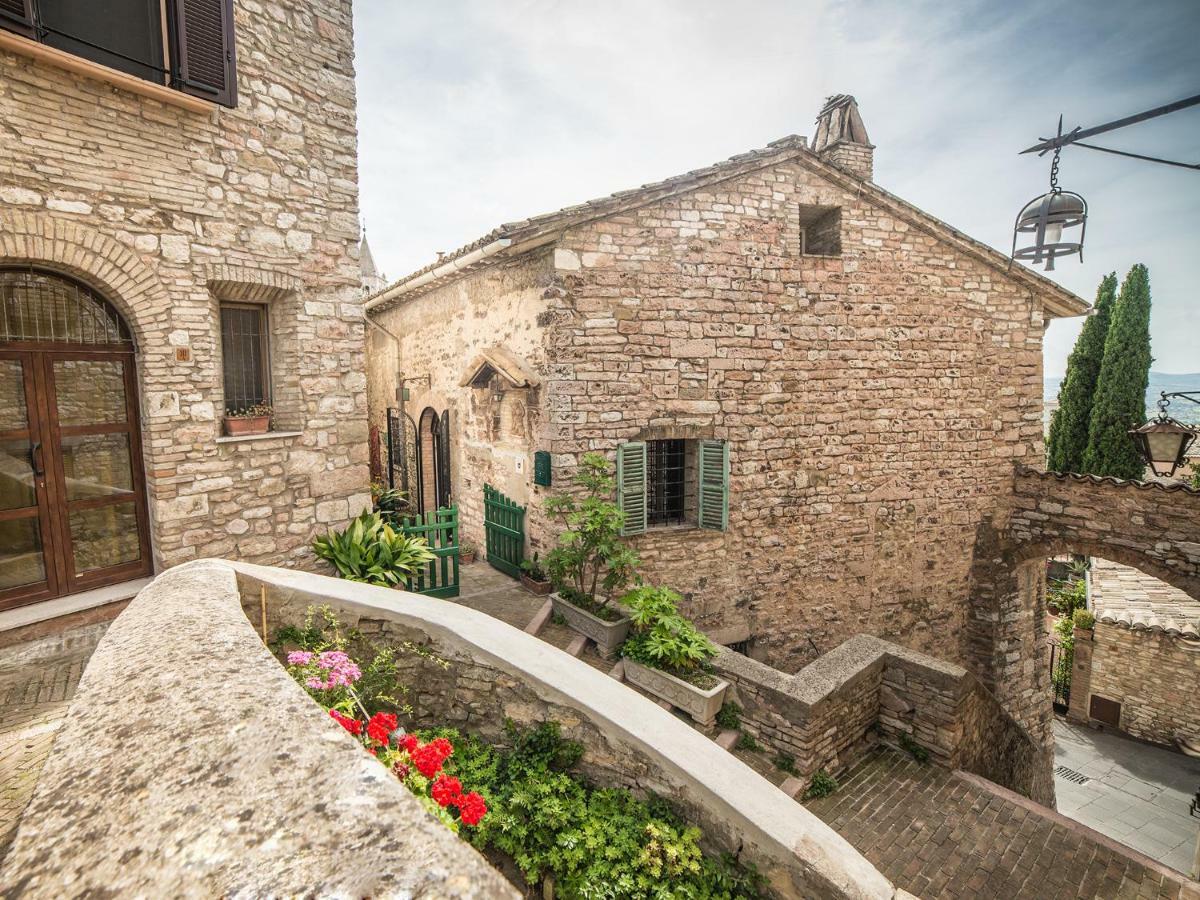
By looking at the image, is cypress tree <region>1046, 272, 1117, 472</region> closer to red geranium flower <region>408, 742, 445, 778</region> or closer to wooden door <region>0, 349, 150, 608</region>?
red geranium flower <region>408, 742, 445, 778</region>

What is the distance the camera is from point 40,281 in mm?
4457

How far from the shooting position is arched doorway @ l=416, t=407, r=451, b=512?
10.5m

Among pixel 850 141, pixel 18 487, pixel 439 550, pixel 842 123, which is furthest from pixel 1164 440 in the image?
pixel 18 487

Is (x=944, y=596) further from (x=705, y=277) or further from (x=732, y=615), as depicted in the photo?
(x=705, y=277)

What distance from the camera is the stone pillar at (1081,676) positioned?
44.1 ft

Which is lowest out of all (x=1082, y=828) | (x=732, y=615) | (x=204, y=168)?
(x=1082, y=828)

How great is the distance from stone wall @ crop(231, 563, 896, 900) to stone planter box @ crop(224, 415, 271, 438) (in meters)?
2.19

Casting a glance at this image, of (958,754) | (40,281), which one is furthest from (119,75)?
(958,754)

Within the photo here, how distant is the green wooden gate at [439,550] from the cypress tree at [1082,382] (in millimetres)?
21024

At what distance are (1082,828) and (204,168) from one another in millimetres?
9517

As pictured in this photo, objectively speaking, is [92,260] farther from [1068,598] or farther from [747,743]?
[1068,598]

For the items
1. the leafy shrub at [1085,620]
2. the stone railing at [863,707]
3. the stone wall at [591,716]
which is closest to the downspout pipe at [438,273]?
the stone wall at [591,716]

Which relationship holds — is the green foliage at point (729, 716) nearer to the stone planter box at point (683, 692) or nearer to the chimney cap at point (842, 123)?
the stone planter box at point (683, 692)

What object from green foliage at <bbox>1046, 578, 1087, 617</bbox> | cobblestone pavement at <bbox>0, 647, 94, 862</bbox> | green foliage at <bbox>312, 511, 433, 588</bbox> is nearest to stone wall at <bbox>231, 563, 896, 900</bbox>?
cobblestone pavement at <bbox>0, 647, 94, 862</bbox>
